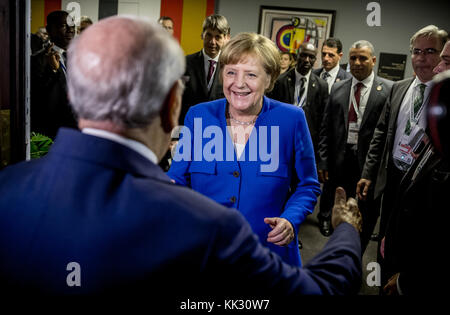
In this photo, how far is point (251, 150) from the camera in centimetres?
157

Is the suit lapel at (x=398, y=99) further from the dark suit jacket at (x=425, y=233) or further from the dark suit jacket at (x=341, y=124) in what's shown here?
the dark suit jacket at (x=425, y=233)

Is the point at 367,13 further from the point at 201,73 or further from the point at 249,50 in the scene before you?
the point at 249,50

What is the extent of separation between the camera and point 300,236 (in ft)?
12.0

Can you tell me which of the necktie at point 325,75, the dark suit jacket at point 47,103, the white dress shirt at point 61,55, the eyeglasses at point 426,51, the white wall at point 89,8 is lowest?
the dark suit jacket at point 47,103

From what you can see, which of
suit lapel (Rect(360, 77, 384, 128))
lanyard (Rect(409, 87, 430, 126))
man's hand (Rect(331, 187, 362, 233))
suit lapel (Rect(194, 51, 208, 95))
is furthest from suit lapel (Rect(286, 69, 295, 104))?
man's hand (Rect(331, 187, 362, 233))

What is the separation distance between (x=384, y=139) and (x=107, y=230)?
8.56 feet

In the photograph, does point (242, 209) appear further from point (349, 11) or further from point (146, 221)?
point (349, 11)

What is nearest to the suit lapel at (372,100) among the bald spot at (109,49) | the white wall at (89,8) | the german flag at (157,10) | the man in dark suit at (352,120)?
the man in dark suit at (352,120)

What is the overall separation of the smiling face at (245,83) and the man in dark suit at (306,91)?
2225mm

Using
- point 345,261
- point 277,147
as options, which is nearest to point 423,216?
point 345,261

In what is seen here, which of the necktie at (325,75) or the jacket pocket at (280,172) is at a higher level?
the necktie at (325,75)

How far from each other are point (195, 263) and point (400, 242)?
34.4 inches

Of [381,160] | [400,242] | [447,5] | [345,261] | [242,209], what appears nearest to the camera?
[345,261]

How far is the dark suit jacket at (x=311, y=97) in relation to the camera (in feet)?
12.6
